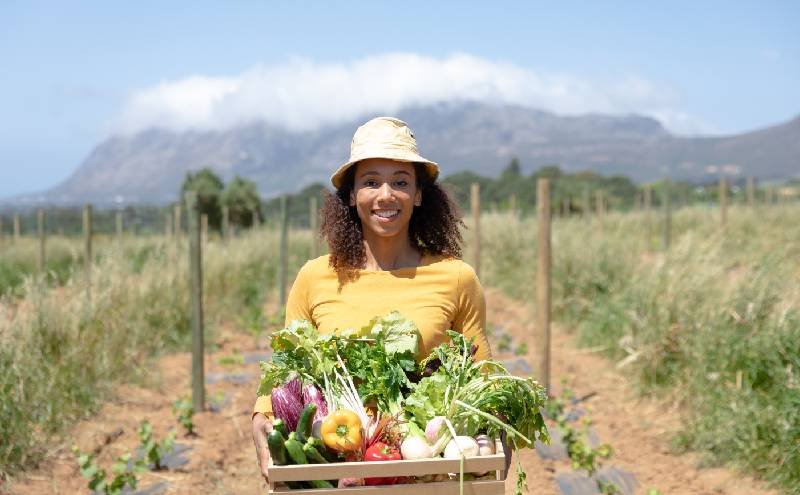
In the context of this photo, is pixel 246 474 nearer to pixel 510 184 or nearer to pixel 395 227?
pixel 395 227

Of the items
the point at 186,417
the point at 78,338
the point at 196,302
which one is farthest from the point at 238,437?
the point at 78,338

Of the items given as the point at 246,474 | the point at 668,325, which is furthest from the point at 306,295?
the point at 668,325

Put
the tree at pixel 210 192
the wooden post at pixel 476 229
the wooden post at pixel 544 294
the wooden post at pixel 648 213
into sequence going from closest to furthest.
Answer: the wooden post at pixel 544 294 → the wooden post at pixel 476 229 → the wooden post at pixel 648 213 → the tree at pixel 210 192

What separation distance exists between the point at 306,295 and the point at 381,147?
533 mm

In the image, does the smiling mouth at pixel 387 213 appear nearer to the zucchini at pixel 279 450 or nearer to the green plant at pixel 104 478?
the zucchini at pixel 279 450

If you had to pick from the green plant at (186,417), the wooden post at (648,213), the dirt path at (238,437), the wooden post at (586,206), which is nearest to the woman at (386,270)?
the dirt path at (238,437)

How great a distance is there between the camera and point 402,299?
2520 millimetres

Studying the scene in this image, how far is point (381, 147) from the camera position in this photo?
8.18ft

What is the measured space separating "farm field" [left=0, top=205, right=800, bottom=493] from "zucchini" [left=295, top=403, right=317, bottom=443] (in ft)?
8.87

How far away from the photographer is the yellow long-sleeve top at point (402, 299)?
248 centimetres

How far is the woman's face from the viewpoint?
8.38ft

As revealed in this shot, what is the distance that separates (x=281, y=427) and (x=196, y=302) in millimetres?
4567

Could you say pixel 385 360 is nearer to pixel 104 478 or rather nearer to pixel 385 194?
pixel 385 194

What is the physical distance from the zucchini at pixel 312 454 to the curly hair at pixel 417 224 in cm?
81
